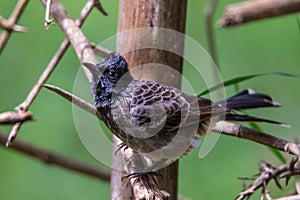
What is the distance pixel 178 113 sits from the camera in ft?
5.84

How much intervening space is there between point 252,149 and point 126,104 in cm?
121

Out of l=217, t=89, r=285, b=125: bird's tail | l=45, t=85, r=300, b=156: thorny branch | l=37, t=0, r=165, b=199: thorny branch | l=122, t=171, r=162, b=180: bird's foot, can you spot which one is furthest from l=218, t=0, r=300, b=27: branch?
l=217, t=89, r=285, b=125: bird's tail

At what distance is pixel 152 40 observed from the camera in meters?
1.52

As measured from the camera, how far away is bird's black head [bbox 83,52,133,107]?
160cm

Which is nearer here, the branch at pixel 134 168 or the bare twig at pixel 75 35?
the branch at pixel 134 168

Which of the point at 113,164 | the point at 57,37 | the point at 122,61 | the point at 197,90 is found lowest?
the point at 113,164

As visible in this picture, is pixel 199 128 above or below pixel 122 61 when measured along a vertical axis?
below

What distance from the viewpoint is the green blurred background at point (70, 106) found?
2.78 m

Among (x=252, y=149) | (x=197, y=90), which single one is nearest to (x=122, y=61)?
(x=197, y=90)

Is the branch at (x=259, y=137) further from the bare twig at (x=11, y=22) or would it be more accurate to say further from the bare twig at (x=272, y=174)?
the bare twig at (x=11, y=22)

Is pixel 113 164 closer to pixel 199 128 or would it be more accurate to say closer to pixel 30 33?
pixel 199 128

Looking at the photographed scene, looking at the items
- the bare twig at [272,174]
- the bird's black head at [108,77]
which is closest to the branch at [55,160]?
the bird's black head at [108,77]

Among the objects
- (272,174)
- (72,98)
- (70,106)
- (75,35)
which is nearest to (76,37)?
(75,35)

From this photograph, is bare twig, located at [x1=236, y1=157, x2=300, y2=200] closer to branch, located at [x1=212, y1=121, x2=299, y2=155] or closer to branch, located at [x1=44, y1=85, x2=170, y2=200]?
branch, located at [x1=212, y1=121, x2=299, y2=155]
